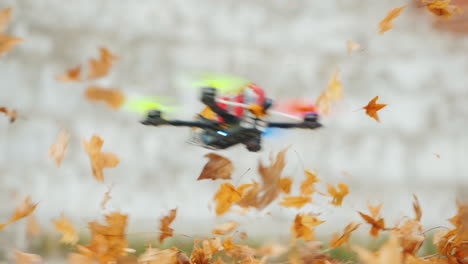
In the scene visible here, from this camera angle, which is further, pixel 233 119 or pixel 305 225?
pixel 305 225

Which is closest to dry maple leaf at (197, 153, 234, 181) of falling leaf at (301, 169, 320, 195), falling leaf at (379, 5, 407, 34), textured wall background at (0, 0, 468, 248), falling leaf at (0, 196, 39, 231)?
textured wall background at (0, 0, 468, 248)

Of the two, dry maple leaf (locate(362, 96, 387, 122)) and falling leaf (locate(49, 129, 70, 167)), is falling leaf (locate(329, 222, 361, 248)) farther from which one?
falling leaf (locate(49, 129, 70, 167))

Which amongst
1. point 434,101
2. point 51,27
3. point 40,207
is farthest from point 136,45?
point 434,101

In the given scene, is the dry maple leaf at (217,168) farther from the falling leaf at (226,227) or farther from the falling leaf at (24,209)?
the falling leaf at (24,209)

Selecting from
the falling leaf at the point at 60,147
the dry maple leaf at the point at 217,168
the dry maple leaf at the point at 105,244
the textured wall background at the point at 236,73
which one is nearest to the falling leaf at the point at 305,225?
the textured wall background at the point at 236,73

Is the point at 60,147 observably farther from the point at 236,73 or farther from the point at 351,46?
the point at 351,46

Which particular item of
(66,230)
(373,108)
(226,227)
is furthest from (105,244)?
(373,108)
